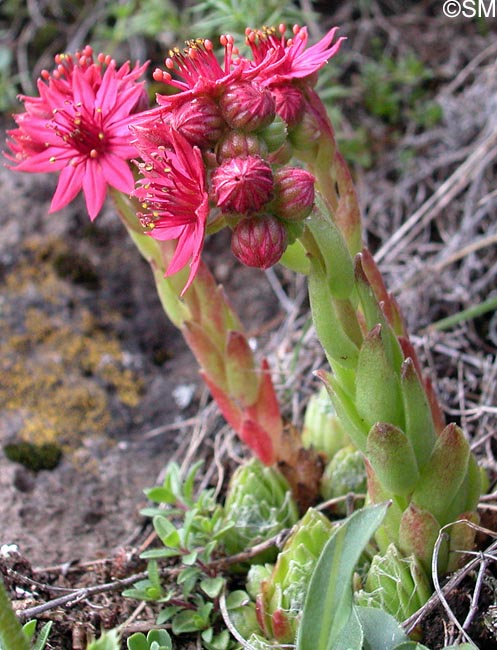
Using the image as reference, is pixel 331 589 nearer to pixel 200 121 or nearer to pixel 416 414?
pixel 416 414

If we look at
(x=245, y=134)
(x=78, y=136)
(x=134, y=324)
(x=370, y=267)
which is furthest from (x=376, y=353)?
(x=134, y=324)

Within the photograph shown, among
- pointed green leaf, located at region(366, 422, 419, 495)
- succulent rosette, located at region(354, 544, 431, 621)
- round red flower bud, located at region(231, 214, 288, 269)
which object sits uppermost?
round red flower bud, located at region(231, 214, 288, 269)

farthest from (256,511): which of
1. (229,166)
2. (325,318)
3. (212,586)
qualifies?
(229,166)

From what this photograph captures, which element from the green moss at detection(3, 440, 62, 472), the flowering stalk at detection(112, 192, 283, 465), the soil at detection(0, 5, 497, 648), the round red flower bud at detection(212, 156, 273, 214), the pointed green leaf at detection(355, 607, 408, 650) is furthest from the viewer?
the green moss at detection(3, 440, 62, 472)

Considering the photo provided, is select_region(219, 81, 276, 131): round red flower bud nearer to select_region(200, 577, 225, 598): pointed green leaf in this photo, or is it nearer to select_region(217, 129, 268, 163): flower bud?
select_region(217, 129, 268, 163): flower bud

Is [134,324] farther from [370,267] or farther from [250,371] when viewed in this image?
[370,267]

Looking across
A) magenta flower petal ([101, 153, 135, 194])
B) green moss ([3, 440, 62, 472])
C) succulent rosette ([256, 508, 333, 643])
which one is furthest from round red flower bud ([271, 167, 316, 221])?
green moss ([3, 440, 62, 472])

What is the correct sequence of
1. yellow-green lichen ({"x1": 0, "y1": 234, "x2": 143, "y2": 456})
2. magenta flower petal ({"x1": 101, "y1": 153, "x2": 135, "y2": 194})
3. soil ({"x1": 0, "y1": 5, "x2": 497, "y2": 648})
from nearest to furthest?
magenta flower petal ({"x1": 101, "y1": 153, "x2": 135, "y2": 194}), soil ({"x1": 0, "y1": 5, "x2": 497, "y2": 648}), yellow-green lichen ({"x1": 0, "y1": 234, "x2": 143, "y2": 456})
